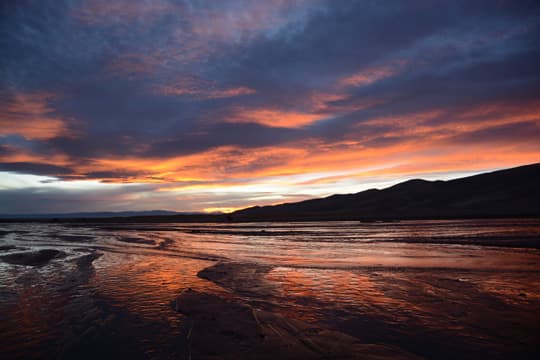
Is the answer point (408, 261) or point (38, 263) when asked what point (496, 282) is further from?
point (38, 263)

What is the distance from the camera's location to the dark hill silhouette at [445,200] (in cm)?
Result: 8975

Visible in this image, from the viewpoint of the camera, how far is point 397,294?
33.6ft

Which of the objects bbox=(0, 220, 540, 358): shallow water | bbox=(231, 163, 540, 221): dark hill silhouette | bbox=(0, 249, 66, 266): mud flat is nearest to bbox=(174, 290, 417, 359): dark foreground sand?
bbox=(0, 220, 540, 358): shallow water

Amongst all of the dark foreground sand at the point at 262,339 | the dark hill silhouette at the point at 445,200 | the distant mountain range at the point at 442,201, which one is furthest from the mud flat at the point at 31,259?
the dark hill silhouette at the point at 445,200

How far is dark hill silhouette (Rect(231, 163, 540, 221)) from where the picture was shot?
8975 cm

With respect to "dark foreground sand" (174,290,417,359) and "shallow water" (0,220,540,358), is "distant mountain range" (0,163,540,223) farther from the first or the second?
"dark foreground sand" (174,290,417,359)

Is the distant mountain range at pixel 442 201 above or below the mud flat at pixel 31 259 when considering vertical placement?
above

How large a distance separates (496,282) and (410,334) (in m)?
6.86

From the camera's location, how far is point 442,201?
115 metres

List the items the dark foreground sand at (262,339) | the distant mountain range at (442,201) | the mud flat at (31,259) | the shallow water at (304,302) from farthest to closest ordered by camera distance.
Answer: the distant mountain range at (442,201)
the mud flat at (31,259)
the shallow water at (304,302)
the dark foreground sand at (262,339)

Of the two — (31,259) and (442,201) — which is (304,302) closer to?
(31,259)

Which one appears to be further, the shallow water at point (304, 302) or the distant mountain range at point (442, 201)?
the distant mountain range at point (442, 201)

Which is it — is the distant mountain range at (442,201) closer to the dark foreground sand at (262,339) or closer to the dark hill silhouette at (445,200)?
the dark hill silhouette at (445,200)

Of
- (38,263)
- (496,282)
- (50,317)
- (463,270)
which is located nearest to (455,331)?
(496,282)
